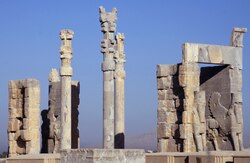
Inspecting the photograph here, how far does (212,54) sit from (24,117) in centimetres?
798

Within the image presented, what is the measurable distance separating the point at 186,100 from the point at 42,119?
840cm

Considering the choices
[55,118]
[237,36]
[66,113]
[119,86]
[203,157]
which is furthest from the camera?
[119,86]

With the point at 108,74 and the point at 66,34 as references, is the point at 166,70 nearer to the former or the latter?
the point at 108,74

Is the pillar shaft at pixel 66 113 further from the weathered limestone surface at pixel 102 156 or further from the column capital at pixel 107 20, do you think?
the weathered limestone surface at pixel 102 156

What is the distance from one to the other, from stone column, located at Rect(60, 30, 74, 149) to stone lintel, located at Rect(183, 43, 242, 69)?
4.92m

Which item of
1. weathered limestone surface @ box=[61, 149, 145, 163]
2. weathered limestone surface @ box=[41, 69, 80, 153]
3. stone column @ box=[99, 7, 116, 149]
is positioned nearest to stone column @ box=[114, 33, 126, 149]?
weathered limestone surface @ box=[41, 69, 80, 153]

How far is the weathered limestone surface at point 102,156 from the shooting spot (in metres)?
14.8

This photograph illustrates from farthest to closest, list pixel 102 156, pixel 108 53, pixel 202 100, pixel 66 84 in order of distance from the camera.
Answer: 1. pixel 66 84
2. pixel 108 53
3. pixel 202 100
4. pixel 102 156

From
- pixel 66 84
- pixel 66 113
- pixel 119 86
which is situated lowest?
pixel 66 113

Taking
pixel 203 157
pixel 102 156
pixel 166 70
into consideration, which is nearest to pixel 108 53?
pixel 166 70

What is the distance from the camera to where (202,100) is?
28359 mm

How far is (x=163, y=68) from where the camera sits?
29.3 m

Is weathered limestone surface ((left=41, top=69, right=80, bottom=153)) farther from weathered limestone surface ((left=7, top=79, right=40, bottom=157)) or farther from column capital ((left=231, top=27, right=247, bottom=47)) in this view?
column capital ((left=231, top=27, right=247, bottom=47))

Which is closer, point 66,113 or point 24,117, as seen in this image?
point 66,113
